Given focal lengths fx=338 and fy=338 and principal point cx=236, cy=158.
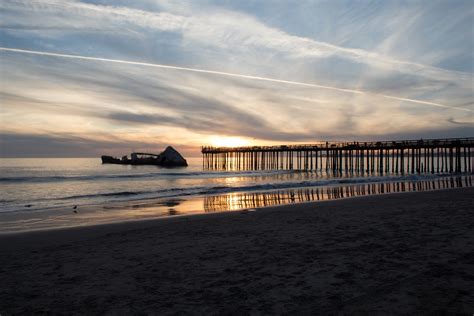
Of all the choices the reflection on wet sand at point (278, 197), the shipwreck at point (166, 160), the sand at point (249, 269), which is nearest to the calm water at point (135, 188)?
the reflection on wet sand at point (278, 197)

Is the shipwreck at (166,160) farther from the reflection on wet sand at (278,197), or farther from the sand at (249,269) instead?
the sand at (249,269)

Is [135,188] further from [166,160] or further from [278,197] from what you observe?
[166,160]

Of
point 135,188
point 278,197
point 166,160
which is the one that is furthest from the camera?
point 166,160

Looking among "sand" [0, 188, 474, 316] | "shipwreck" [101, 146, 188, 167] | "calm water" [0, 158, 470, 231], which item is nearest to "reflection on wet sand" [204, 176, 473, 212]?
"calm water" [0, 158, 470, 231]

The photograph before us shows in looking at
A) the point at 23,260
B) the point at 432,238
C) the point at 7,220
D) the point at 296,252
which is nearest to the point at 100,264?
the point at 23,260

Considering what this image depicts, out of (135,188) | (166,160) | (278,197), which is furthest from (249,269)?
(166,160)

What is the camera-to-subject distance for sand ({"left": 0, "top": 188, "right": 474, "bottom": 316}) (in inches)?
151

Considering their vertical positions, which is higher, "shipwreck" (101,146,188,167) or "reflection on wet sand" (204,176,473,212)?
"shipwreck" (101,146,188,167)

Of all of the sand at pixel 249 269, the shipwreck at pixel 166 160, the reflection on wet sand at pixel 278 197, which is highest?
the shipwreck at pixel 166 160

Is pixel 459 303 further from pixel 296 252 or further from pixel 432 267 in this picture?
pixel 296 252

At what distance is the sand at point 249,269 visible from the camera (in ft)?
12.6

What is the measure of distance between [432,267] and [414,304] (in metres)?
1.47

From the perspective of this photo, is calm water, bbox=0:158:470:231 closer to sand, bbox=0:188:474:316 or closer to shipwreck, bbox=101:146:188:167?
sand, bbox=0:188:474:316

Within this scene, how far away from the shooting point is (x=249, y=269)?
5.08 metres
